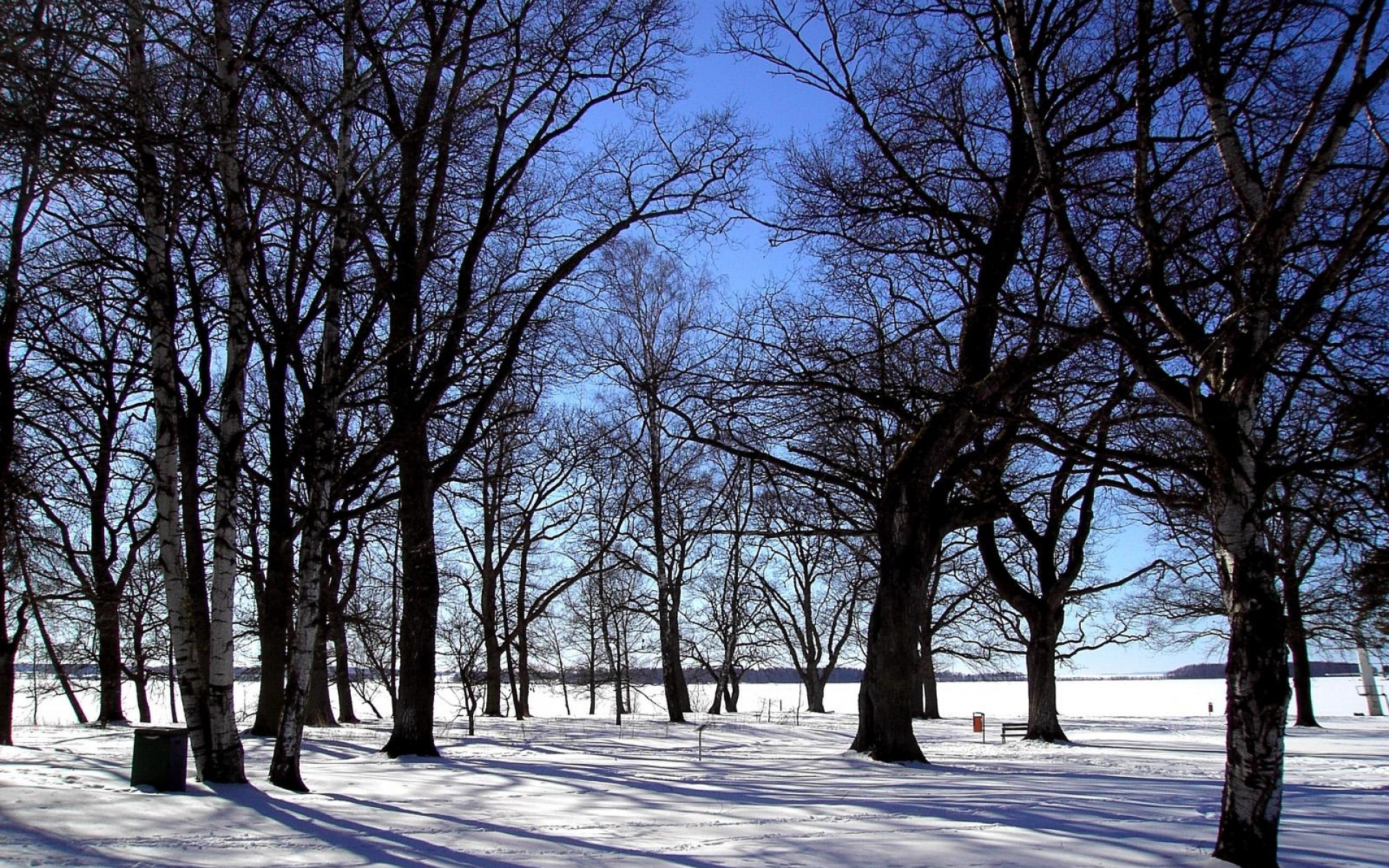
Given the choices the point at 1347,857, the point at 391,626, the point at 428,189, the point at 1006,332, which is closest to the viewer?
the point at 1347,857

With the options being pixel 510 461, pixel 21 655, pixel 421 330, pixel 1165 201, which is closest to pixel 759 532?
pixel 421 330

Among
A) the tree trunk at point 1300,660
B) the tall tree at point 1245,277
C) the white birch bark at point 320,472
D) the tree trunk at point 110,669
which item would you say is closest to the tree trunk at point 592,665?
the tree trunk at point 110,669

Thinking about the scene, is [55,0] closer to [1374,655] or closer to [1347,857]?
[1347,857]

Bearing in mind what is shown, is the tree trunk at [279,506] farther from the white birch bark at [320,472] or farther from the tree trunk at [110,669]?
the tree trunk at [110,669]

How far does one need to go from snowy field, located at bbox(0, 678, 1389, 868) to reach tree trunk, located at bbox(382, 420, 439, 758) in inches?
28.0

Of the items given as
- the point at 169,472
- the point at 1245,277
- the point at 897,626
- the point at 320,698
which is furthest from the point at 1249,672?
the point at 320,698

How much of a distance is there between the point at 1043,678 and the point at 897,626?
32.4 ft

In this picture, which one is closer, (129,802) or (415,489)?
(129,802)

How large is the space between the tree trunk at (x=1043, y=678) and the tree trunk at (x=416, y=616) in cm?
1336

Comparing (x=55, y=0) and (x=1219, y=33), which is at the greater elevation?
(x=1219, y=33)

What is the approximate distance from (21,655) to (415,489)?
21.8 metres

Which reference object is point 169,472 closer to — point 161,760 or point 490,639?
point 161,760

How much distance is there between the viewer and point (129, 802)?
25.6ft

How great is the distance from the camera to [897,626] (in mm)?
13797
